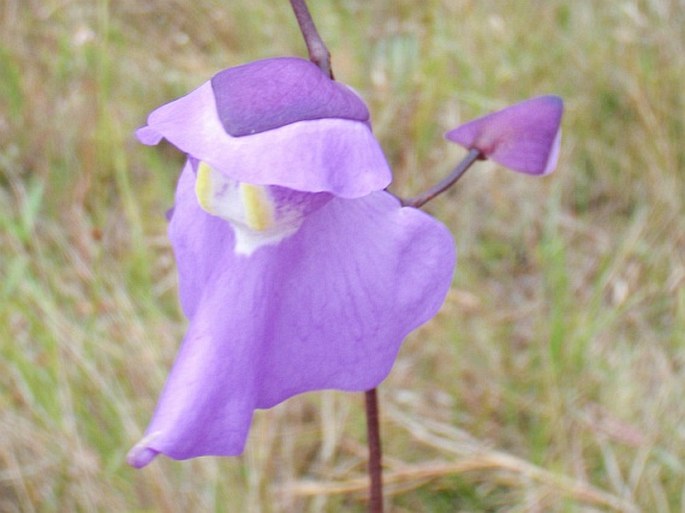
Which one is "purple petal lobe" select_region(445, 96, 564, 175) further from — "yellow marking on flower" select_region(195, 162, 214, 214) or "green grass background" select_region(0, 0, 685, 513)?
"green grass background" select_region(0, 0, 685, 513)

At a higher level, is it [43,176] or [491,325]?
[43,176]

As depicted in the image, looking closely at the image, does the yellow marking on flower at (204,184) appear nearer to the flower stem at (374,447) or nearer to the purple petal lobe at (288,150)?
the purple petal lobe at (288,150)

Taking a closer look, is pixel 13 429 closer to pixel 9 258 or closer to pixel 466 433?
pixel 9 258

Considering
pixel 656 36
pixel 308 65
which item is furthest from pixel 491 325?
pixel 308 65

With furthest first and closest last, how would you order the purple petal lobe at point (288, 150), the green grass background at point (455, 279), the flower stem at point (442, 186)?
1. the green grass background at point (455, 279)
2. the flower stem at point (442, 186)
3. the purple petal lobe at point (288, 150)

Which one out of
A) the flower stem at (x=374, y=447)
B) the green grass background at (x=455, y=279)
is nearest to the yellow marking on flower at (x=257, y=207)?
the flower stem at (x=374, y=447)

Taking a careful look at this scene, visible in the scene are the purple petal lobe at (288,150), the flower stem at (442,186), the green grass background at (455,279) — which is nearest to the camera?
the purple petal lobe at (288,150)

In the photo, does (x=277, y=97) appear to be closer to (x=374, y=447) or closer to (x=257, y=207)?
(x=257, y=207)
